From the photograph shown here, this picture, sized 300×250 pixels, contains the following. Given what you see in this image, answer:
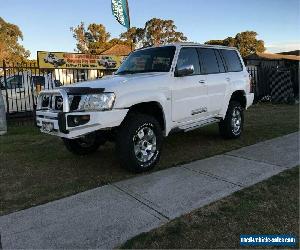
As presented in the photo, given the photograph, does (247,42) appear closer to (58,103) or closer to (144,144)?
(144,144)

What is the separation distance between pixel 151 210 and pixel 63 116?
1751mm

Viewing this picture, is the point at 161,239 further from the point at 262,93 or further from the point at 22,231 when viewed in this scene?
the point at 262,93

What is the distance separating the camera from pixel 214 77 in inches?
263

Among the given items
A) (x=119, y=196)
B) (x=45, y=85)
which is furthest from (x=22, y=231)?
(x=45, y=85)

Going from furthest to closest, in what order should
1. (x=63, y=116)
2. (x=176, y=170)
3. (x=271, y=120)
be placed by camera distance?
1. (x=271, y=120)
2. (x=176, y=170)
3. (x=63, y=116)

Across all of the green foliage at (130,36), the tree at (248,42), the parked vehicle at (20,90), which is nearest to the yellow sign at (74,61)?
the parked vehicle at (20,90)

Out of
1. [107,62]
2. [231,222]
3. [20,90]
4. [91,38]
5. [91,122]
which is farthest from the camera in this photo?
[91,38]

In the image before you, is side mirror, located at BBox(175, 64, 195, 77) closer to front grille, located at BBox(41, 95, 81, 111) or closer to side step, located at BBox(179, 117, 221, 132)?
side step, located at BBox(179, 117, 221, 132)

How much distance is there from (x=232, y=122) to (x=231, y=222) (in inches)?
162

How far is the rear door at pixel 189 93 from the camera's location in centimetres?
573

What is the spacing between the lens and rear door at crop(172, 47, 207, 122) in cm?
573

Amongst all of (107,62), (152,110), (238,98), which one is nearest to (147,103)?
(152,110)

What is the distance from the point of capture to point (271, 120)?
402 inches

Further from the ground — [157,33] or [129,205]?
[157,33]
